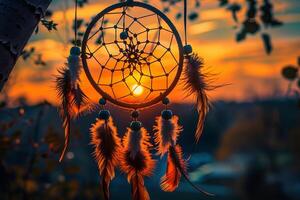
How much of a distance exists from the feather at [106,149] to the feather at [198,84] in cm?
30

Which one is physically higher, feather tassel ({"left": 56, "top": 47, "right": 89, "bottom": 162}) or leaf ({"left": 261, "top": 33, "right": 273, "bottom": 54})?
leaf ({"left": 261, "top": 33, "right": 273, "bottom": 54})

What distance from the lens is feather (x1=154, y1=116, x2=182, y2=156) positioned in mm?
1934

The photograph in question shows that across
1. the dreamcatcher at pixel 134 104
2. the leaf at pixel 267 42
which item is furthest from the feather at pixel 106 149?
the leaf at pixel 267 42

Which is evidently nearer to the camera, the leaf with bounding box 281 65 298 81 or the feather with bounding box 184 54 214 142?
the feather with bounding box 184 54 214 142

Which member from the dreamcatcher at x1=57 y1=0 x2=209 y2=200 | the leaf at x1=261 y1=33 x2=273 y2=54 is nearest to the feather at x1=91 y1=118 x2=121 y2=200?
the dreamcatcher at x1=57 y1=0 x2=209 y2=200

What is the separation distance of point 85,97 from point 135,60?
0.83 feet

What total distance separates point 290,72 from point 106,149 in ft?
3.41

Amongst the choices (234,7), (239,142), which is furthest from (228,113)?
(234,7)

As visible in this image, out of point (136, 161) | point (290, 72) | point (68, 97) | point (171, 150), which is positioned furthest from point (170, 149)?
point (290, 72)

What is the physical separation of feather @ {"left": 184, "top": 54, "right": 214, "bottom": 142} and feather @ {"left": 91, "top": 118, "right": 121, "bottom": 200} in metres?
0.30

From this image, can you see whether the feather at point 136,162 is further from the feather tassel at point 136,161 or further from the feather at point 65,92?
the feather at point 65,92

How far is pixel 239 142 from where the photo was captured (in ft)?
95.7

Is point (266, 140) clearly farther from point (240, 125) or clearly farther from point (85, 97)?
point (85, 97)

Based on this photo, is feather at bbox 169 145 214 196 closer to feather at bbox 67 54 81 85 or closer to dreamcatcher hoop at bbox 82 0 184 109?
dreamcatcher hoop at bbox 82 0 184 109
